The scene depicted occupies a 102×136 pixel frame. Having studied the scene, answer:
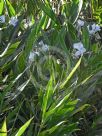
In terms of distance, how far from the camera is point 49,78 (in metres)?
1.12

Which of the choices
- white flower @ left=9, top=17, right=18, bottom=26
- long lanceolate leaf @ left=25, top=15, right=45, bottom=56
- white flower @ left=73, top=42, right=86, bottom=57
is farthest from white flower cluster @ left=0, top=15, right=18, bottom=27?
white flower @ left=73, top=42, right=86, bottom=57

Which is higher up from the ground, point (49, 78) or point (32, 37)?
point (32, 37)

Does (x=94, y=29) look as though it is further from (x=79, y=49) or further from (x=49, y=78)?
(x=49, y=78)

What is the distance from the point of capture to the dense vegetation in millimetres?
963

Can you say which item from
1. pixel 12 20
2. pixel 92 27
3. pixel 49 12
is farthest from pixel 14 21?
pixel 92 27

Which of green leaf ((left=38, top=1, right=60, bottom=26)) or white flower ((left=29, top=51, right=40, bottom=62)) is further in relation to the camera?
green leaf ((left=38, top=1, right=60, bottom=26))

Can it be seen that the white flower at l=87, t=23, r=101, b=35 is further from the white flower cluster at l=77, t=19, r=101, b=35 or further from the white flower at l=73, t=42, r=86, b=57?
the white flower at l=73, t=42, r=86, b=57

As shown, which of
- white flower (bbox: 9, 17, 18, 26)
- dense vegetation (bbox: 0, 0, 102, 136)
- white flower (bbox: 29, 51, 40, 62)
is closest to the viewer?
Result: dense vegetation (bbox: 0, 0, 102, 136)

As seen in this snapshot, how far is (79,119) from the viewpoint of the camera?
1079 mm

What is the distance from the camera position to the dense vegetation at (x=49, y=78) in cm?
96

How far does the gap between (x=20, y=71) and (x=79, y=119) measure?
0.21m

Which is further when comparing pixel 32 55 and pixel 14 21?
pixel 14 21

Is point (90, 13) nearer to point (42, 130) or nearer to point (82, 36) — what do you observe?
point (82, 36)

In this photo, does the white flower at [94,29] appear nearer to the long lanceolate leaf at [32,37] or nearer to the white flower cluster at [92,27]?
the white flower cluster at [92,27]
